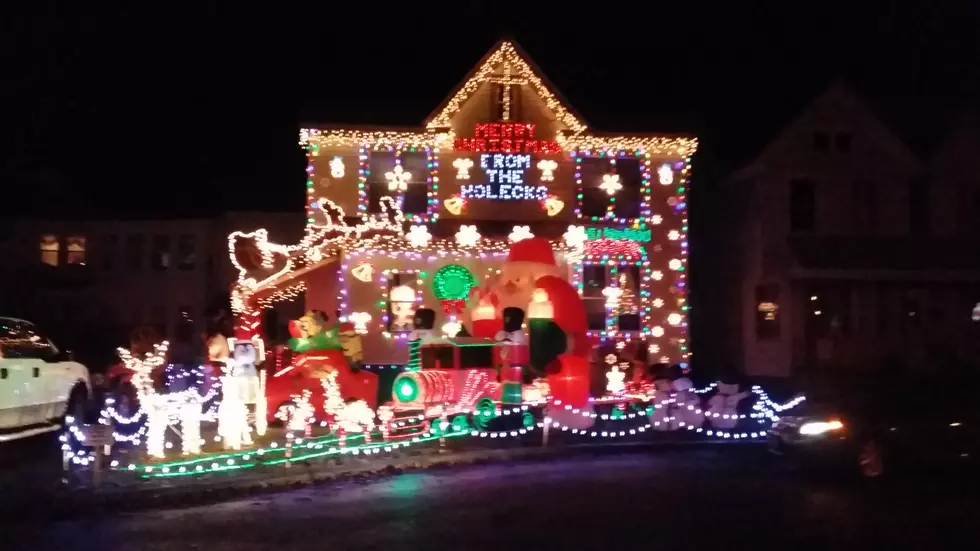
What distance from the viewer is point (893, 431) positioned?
12523 mm

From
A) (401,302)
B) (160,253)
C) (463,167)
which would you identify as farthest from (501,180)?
(160,253)

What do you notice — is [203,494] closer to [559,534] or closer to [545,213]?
[559,534]

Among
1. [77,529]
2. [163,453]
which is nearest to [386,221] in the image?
[163,453]

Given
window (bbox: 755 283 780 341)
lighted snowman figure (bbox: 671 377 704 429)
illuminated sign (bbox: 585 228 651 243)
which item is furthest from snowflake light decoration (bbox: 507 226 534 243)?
window (bbox: 755 283 780 341)

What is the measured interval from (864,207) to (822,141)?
2.12 m

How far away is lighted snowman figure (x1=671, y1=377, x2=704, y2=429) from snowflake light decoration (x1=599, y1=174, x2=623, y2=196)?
8.74 m

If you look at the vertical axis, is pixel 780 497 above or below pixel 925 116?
below

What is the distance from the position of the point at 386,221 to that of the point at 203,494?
1201 centimetres

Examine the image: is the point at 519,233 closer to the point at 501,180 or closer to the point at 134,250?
the point at 501,180

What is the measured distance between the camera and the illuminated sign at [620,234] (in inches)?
948

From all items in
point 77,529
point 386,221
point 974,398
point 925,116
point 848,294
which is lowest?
point 77,529

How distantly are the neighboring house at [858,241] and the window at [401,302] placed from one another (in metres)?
9.75

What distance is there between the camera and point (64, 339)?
30812mm

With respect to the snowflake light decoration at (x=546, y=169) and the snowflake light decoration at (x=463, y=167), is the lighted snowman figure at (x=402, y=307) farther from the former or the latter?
the snowflake light decoration at (x=546, y=169)
